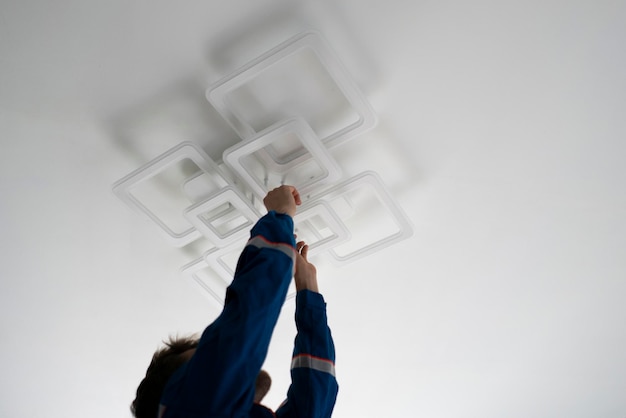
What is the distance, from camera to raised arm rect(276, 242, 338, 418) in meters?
1.21

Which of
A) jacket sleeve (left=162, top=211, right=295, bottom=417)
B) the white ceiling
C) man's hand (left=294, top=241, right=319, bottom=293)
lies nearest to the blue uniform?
jacket sleeve (left=162, top=211, right=295, bottom=417)

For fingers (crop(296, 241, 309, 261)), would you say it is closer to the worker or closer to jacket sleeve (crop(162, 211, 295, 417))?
the worker

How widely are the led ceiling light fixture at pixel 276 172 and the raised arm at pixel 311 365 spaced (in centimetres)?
29

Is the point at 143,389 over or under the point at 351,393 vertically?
under

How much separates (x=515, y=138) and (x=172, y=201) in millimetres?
995

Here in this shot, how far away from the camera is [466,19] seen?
4.28 ft

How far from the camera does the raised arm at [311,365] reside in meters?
1.21

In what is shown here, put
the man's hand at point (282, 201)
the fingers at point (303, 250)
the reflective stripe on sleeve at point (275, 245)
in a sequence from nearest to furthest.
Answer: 1. the reflective stripe on sleeve at point (275, 245)
2. the man's hand at point (282, 201)
3. the fingers at point (303, 250)

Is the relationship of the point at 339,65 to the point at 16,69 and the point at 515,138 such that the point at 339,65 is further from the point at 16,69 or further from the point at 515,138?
the point at 16,69

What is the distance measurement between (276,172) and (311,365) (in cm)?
55

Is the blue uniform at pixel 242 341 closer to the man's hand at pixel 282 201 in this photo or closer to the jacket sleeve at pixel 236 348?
the jacket sleeve at pixel 236 348

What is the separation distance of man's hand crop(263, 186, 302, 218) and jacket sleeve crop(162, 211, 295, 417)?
0.90 ft

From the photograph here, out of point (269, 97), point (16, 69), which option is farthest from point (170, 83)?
point (16, 69)

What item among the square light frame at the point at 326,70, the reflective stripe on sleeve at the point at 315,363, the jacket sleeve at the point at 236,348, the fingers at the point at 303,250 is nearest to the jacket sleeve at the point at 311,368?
the reflective stripe on sleeve at the point at 315,363
